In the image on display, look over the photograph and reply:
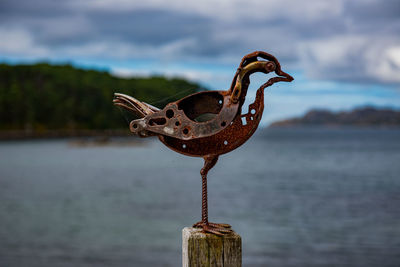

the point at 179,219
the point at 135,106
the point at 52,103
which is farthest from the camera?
the point at 52,103

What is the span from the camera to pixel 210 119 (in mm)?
3758

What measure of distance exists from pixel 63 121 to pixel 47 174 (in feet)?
234

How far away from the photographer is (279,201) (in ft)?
84.1

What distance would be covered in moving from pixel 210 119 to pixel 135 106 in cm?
61

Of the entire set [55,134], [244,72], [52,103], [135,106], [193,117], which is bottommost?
[193,117]

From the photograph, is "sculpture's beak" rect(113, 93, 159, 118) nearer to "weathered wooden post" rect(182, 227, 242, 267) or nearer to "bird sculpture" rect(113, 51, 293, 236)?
"bird sculpture" rect(113, 51, 293, 236)

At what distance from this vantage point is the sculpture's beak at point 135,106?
3.81 m

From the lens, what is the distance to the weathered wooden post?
351 cm

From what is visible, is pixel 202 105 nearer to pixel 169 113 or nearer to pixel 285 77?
pixel 169 113

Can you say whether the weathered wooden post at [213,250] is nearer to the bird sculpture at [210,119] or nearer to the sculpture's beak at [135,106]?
the bird sculpture at [210,119]

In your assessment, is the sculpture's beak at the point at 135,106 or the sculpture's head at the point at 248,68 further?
the sculpture's beak at the point at 135,106

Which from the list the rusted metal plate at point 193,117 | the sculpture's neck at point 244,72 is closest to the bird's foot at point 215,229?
the rusted metal plate at point 193,117

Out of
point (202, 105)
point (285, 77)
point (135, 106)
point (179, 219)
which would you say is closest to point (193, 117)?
point (202, 105)

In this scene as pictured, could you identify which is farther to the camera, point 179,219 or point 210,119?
point 179,219
